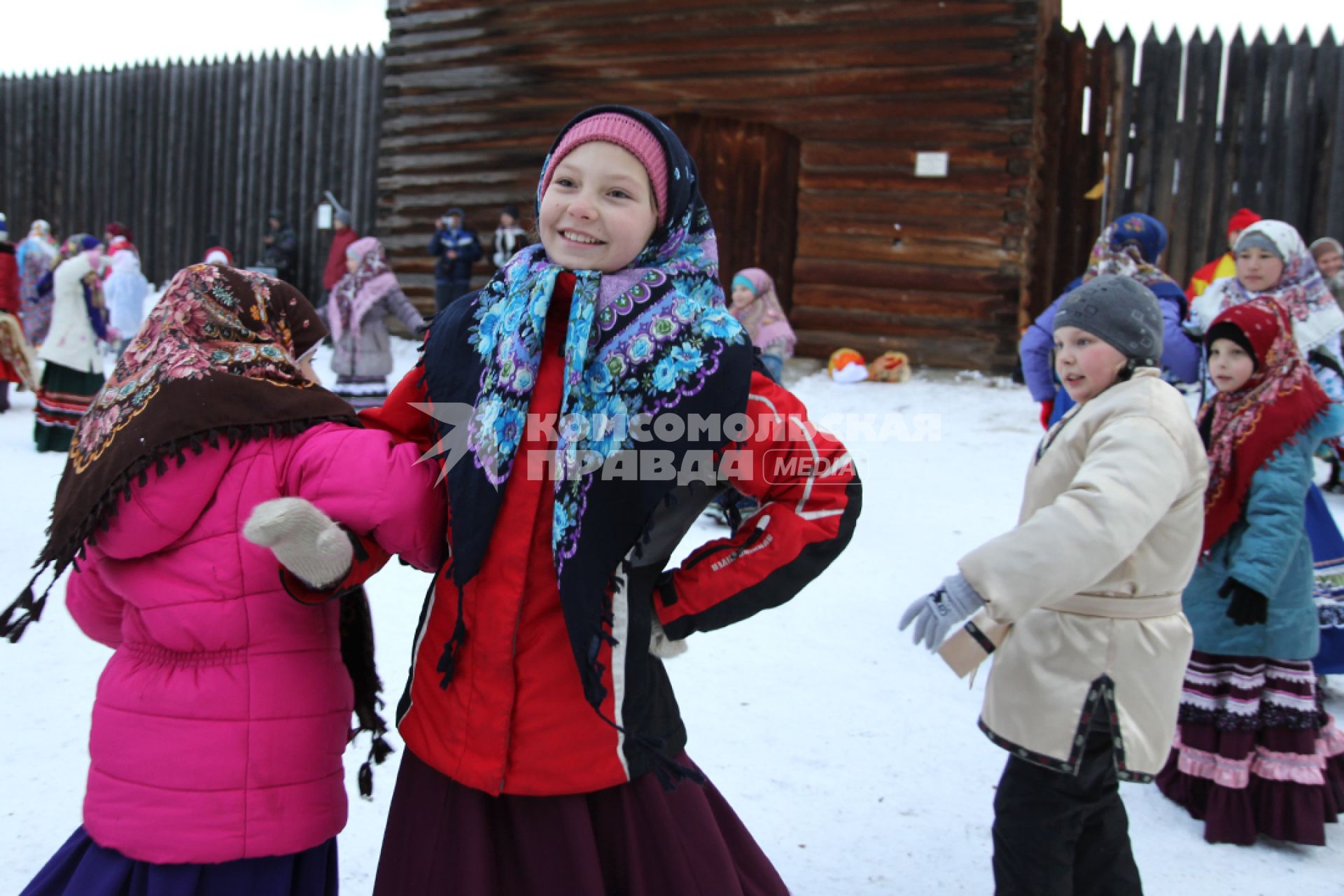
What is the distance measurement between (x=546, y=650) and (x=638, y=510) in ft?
0.89

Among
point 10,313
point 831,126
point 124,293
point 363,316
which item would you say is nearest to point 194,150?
point 124,293

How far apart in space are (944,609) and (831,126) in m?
8.90

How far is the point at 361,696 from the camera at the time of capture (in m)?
1.96

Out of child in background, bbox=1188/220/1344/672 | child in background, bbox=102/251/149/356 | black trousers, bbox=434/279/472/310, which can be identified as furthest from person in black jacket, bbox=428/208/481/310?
child in background, bbox=1188/220/1344/672

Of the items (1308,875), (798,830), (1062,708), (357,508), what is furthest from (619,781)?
(1308,875)

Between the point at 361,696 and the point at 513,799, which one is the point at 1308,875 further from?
the point at 361,696

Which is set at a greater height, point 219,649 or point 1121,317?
point 1121,317

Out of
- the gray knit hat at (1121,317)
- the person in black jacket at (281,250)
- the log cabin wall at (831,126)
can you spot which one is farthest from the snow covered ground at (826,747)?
the person in black jacket at (281,250)

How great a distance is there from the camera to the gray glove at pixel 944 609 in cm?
180

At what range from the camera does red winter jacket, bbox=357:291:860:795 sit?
1.59 m

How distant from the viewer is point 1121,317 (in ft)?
7.23

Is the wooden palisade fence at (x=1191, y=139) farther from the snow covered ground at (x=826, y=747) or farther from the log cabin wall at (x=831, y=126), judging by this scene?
the snow covered ground at (x=826, y=747)

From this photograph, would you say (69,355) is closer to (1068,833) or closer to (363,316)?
(363,316)

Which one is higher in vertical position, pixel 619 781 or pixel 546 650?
pixel 546 650
